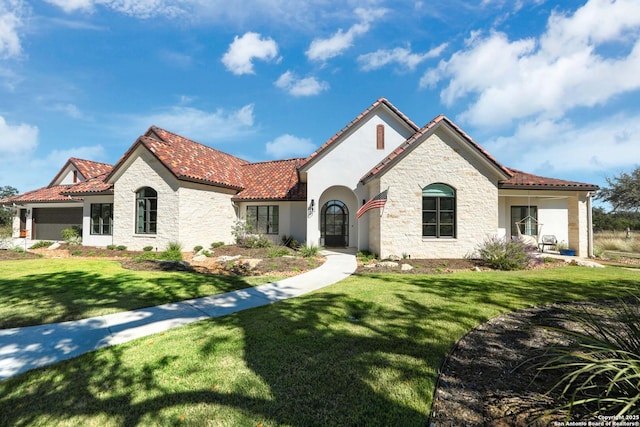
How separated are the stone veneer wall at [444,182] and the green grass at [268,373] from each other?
6.79 metres

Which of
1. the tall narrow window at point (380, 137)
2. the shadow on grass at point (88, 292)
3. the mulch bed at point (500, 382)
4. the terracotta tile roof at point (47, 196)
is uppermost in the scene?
the tall narrow window at point (380, 137)

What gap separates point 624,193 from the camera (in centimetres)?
3291

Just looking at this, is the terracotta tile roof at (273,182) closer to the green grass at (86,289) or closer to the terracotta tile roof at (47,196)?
the green grass at (86,289)

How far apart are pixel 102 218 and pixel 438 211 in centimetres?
2108

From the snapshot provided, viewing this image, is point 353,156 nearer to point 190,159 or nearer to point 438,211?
point 438,211

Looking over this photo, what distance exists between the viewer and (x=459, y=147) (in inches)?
512

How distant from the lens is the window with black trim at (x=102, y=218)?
59.8ft

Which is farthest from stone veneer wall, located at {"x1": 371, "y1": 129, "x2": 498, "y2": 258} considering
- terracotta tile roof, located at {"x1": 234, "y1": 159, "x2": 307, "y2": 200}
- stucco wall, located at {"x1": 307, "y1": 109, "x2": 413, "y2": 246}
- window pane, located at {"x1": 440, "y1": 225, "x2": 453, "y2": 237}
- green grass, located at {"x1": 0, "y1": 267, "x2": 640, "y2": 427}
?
green grass, located at {"x1": 0, "y1": 267, "x2": 640, "y2": 427}

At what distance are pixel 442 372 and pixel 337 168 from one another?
43.9ft

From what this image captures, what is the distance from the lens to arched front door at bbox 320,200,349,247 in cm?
1806

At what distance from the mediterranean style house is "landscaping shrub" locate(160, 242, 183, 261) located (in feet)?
1.28

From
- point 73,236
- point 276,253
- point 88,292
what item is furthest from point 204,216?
point 73,236

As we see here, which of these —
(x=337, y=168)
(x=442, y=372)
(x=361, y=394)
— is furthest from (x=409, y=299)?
(x=337, y=168)

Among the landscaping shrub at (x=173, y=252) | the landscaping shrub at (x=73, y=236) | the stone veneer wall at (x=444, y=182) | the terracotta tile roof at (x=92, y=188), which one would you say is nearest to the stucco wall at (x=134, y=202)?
the landscaping shrub at (x=173, y=252)
